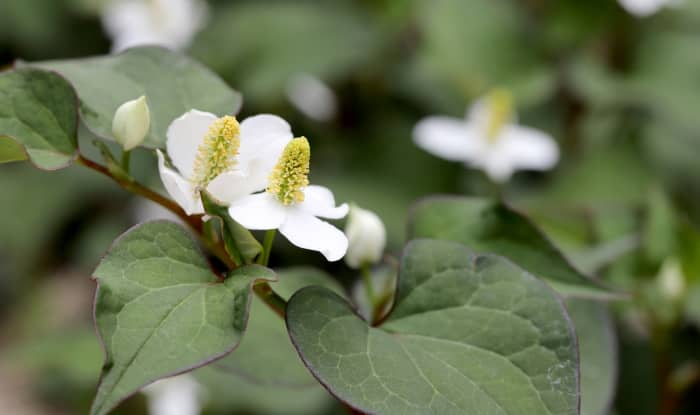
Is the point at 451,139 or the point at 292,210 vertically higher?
the point at 292,210

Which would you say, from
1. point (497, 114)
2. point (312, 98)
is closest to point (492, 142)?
point (497, 114)

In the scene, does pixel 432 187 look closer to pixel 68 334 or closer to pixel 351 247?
pixel 68 334

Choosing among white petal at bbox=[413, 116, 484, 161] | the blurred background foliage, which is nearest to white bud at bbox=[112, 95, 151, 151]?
the blurred background foliage

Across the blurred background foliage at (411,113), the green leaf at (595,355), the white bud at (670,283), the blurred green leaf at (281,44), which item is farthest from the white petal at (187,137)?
the blurred green leaf at (281,44)

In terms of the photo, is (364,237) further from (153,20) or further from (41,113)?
(153,20)

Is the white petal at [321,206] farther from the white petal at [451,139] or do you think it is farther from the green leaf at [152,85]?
the white petal at [451,139]

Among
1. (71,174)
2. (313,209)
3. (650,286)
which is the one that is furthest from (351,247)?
(71,174)
